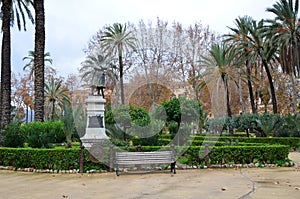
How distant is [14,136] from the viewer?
12.6m

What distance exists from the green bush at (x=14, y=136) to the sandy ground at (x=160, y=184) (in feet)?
7.68

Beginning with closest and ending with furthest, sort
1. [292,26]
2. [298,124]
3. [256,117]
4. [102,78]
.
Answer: [102,78] < [298,124] < [256,117] < [292,26]

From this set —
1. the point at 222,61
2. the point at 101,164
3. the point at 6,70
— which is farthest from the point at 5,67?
the point at 222,61

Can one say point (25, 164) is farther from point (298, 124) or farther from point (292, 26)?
point (292, 26)

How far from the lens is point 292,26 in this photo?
24312mm

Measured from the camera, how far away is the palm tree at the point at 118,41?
27.6 metres

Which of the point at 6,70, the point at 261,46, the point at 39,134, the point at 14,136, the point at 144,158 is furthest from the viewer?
the point at 261,46

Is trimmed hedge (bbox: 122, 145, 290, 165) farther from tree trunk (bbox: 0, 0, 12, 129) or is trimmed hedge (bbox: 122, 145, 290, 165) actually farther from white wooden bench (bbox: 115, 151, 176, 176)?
tree trunk (bbox: 0, 0, 12, 129)

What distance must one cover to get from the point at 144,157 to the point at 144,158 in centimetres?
3

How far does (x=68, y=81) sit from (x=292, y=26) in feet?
94.3

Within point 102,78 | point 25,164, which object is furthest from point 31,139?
point 102,78

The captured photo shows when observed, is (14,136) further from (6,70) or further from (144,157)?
(144,157)

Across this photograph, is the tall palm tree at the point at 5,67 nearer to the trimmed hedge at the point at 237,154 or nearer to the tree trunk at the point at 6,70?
the tree trunk at the point at 6,70

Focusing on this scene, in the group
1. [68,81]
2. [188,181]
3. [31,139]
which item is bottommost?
[188,181]
